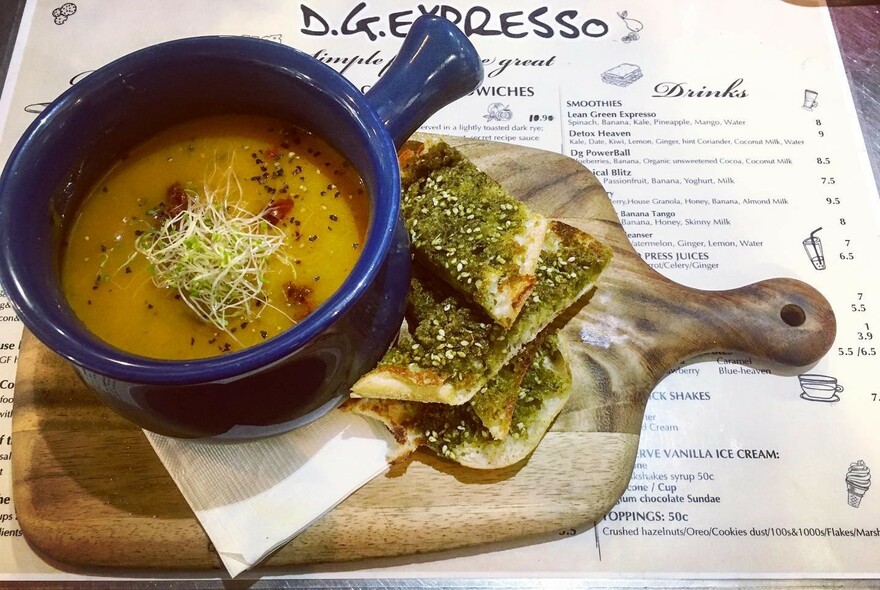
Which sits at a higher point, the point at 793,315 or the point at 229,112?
the point at 229,112

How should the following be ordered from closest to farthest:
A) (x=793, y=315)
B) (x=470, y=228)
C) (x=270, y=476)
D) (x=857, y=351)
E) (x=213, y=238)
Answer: (x=213, y=238) < (x=270, y=476) < (x=470, y=228) < (x=793, y=315) < (x=857, y=351)

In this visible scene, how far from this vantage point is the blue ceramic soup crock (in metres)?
0.89

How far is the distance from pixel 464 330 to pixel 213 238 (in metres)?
0.50

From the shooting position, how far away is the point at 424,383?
3.95 feet

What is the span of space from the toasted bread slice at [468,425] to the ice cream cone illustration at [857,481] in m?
0.69

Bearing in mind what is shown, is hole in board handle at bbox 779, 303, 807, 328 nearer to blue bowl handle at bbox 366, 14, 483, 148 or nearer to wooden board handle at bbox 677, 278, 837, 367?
wooden board handle at bbox 677, 278, 837, 367

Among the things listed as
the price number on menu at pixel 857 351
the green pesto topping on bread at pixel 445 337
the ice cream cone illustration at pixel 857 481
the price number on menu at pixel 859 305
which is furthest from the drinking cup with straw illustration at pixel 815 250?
the green pesto topping on bread at pixel 445 337

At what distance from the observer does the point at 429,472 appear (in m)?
1.25

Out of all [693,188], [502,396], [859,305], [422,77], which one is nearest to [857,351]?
[859,305]

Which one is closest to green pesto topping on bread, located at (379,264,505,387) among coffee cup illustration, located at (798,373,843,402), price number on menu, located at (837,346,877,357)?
coffee cup illustration, located at (798,373,843,402)

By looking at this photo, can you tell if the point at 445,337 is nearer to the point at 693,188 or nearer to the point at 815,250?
the point at 693,188

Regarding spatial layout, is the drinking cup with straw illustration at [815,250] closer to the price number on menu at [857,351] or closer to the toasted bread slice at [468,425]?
the price number on menu at [857,351]

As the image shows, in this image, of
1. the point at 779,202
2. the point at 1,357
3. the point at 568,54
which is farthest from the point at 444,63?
the point at 1,357

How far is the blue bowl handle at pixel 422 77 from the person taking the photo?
110 cm
